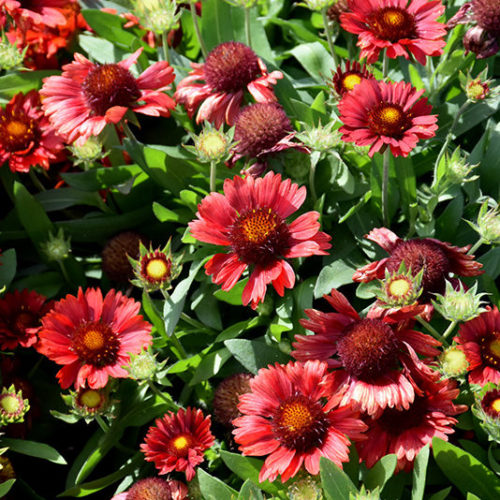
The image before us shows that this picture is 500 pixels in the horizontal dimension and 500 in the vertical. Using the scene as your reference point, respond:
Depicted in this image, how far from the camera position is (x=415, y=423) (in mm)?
1278

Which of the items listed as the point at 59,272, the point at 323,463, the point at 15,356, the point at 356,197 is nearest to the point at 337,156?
the point at 356,197

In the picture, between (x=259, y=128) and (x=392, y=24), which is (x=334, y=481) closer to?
(x=259, y=128)

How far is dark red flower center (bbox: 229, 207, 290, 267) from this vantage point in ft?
4.28

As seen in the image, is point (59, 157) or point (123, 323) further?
point (59, 157)

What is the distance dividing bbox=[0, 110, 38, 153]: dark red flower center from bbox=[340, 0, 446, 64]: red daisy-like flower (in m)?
0.79

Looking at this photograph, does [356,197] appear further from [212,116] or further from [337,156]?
[212,116]

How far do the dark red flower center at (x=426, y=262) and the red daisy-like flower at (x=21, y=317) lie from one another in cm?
79

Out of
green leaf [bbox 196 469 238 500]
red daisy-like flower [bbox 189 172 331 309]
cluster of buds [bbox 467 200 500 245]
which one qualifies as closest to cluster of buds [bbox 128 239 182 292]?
red daisy-like flower [bbox 189 172 331 309]

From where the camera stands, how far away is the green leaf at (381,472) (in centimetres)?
119

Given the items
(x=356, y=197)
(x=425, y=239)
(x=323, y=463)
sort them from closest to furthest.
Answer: (x=323, y=463) → (x=425, y=239) → (x=356, y=197)

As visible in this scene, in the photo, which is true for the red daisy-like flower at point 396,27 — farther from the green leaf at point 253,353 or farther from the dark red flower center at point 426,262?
the green leaf at point 253,353

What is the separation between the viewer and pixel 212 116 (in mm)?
1590

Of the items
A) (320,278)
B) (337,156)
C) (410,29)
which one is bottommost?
(320,278)

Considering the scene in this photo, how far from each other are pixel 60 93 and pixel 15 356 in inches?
24.8
